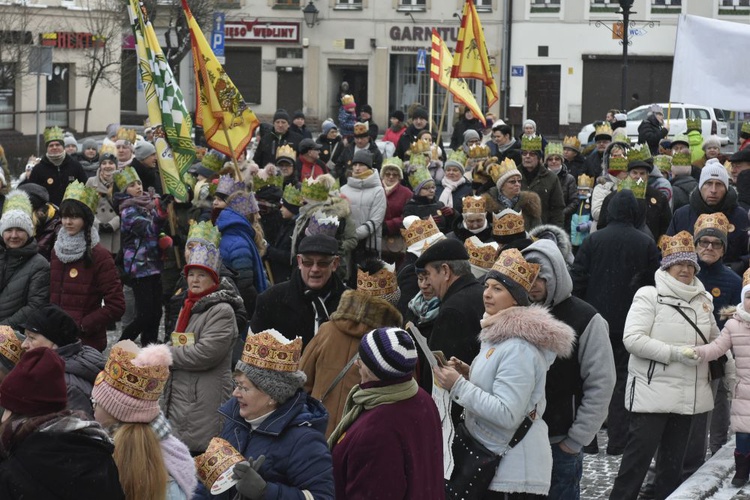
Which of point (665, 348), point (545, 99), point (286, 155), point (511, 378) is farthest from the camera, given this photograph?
point (545, 99)

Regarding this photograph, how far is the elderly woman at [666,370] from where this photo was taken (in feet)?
26.4

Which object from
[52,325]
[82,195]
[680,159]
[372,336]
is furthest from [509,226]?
[680,159]

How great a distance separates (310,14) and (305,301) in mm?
39879

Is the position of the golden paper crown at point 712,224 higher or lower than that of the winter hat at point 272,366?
higher

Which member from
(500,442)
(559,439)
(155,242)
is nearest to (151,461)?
(500,442)

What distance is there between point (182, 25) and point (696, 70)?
27.6 m

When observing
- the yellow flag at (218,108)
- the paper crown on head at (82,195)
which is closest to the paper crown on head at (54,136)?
the yellow flag at (218,108)

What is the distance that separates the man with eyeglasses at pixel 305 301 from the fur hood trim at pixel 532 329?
183 centimetres

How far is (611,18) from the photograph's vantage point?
46.2m

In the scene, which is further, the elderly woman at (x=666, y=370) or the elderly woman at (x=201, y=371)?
the elderly woman at (x=666, y=370)

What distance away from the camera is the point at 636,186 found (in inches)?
457

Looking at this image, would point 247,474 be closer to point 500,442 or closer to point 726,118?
point 500,442

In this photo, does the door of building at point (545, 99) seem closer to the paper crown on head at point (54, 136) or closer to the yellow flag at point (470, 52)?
the yellow flag at point (470, 52)

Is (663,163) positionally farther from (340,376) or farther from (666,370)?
(340,376)
